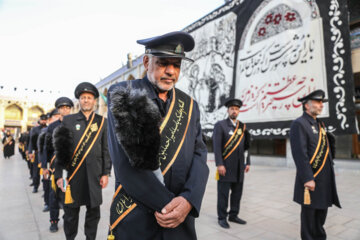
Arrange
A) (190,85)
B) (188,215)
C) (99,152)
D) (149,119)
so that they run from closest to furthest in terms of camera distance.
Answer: (149,119) → (188,215) → (99,152) → (190,85)

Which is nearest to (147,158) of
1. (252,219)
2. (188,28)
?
(252,219)

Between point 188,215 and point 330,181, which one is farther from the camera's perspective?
point 330,181

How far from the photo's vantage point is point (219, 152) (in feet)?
12.2

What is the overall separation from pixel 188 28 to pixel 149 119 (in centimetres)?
1467

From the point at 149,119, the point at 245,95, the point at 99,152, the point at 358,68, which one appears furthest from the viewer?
the point at 245,95

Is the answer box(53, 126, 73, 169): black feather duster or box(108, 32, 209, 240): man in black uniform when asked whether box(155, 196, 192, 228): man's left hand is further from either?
box(53, 126, 73, 169): black feather duster

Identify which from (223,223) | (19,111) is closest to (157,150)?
(223,223)

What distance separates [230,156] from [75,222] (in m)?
2.36

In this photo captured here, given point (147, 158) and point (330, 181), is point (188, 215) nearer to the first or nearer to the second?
point (147, 158)

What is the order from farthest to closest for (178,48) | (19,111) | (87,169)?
(19,111)
(87,169)
(178,48)

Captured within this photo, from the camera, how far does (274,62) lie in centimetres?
932

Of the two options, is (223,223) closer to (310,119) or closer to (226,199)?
(226,199)

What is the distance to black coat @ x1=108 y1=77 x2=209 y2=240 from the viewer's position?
117 centimetres

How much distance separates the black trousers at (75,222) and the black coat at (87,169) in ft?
0.29
